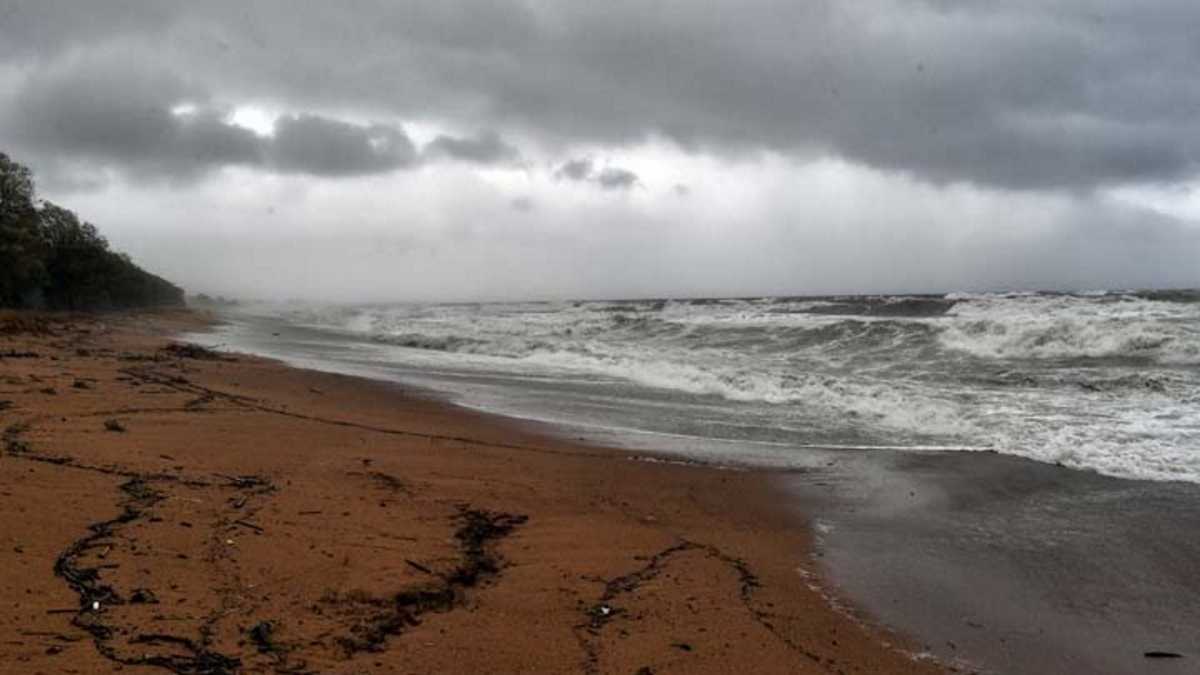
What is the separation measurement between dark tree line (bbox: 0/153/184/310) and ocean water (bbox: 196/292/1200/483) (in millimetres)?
13980

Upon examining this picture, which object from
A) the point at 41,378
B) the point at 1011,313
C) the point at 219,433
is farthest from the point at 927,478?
the point at 1011,313

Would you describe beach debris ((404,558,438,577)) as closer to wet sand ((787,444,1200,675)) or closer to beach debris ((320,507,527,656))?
beach debris ((320,507,527,656))

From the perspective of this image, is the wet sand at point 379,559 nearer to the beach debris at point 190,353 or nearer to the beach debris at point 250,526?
the beach debris at point 250,526

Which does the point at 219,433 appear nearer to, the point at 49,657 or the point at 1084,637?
the point at 49,657

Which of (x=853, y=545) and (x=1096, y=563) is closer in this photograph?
(x=1096, y=563)

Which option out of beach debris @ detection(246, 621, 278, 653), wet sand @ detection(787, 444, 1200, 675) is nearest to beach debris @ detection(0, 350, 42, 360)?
beach debris @ detection(246, 621, 278, 653)

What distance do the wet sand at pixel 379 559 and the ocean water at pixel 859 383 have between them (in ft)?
10.6

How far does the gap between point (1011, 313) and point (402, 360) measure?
29762mm

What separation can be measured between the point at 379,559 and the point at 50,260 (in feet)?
158

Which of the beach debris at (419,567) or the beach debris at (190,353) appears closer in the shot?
the beach debris at (419,567)

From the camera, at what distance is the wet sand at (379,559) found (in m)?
3.53

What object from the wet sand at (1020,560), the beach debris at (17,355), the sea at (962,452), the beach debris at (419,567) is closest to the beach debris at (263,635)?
the beach debris at (419,567)

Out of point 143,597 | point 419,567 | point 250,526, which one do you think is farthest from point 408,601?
point 250,526

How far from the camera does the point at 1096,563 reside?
228 inches
